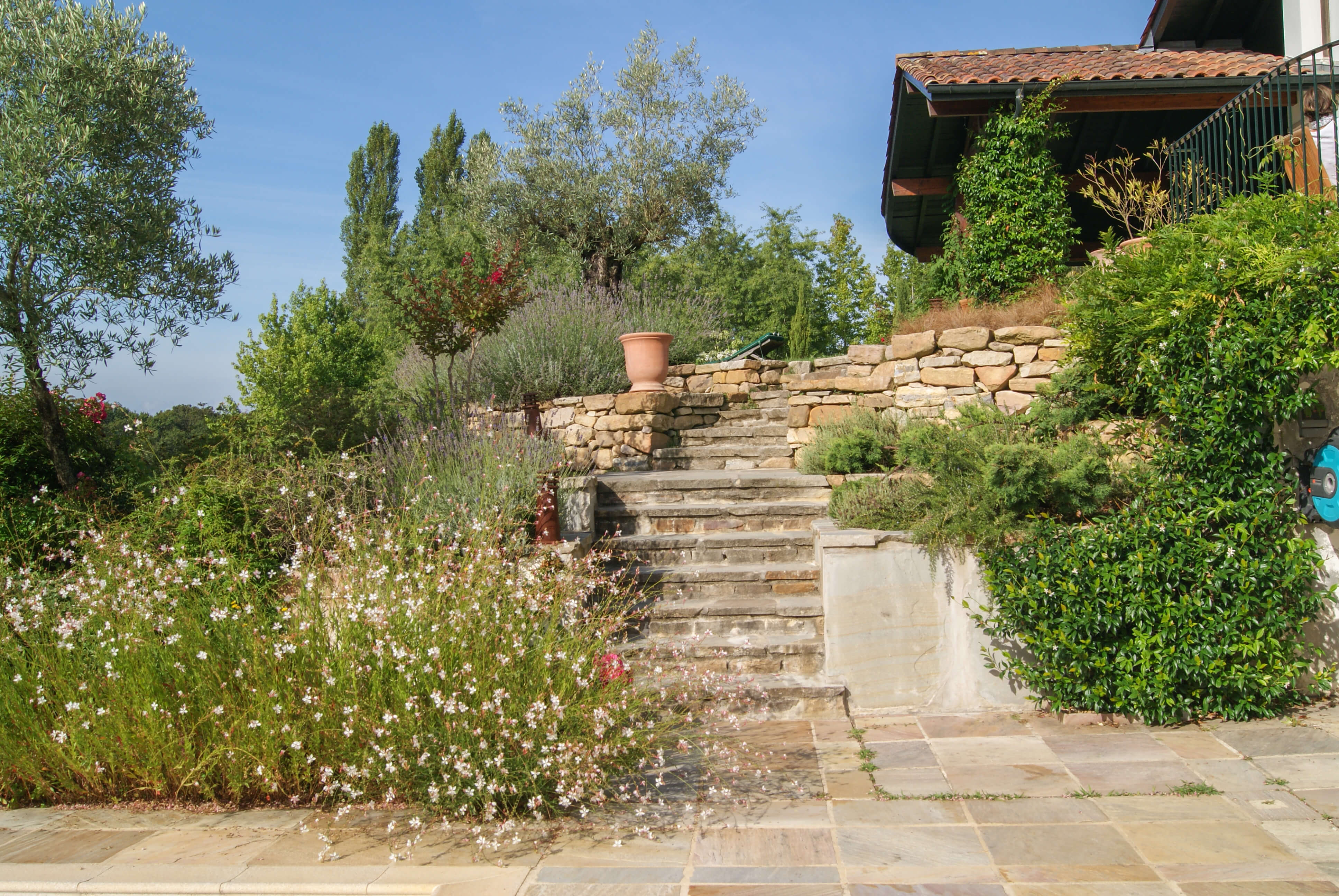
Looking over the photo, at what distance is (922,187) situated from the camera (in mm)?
10883

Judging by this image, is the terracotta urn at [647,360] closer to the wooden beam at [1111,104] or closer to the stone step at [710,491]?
the stone step at [710,491]

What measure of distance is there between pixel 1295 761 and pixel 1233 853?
1126 millimetres

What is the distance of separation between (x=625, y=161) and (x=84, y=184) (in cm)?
975

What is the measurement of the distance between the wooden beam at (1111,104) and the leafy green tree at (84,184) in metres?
7.05

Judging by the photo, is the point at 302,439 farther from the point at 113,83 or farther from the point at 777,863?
the point at 777,863

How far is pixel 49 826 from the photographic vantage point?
3.37 metres

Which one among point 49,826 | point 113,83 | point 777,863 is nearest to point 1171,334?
point 777,863

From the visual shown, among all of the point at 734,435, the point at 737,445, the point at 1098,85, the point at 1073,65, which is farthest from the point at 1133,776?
the point at 1073,65

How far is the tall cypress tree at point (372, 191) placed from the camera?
28.4 meters

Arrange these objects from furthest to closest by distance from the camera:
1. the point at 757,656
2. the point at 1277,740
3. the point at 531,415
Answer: the point at 531,415 < the point at 757,656 < the point at 1277,740

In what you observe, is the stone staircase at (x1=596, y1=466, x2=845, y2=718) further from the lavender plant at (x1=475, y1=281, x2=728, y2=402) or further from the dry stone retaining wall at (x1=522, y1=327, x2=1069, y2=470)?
the lavender plant at (x1=475, y1=281, x2=728, y2=402)

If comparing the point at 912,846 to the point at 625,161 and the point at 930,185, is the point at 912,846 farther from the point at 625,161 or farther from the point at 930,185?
the point at 625,161

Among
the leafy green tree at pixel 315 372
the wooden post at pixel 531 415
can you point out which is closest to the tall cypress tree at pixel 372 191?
the leafy green tree at pixel 315 372

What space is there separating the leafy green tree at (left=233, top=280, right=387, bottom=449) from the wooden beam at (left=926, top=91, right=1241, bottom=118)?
7.13 metres
